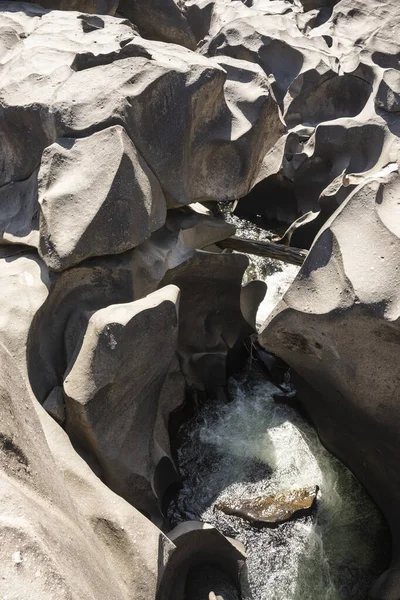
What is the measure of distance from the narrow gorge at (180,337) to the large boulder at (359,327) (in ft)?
0.04

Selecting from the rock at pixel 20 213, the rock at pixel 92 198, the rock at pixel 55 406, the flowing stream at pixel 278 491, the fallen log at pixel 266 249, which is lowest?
the flowing stream at pixel 278 491

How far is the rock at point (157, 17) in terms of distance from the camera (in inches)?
275

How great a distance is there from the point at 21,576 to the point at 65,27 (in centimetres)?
415

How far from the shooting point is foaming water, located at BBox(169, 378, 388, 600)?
11.7ft

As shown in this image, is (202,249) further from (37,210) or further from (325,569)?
(325,569)

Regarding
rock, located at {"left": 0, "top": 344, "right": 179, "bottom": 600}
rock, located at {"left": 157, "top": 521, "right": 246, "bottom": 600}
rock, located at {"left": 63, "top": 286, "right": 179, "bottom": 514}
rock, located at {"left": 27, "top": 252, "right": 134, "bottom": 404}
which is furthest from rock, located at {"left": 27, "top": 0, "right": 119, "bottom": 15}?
rock, located at {"left": 157, "top": 521, "right": 246, "bottom": 600}

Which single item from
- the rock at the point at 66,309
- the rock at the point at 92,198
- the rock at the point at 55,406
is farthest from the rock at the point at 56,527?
the rock at the point at 92,198

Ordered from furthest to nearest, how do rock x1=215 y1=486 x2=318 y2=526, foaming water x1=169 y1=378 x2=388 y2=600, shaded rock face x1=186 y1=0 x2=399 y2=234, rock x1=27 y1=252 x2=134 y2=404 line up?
shaded rock face x1=186 y1=0 x2=399 y2=234 → rock x1=215 y1=486 x2=318 y2=526 → foaming water x1=169 y1=378 x2=388 y2=600 → rock x1=27 y1=252 x2=134 y2=404

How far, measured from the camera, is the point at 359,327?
311cm

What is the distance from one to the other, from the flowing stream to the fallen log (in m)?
1.05

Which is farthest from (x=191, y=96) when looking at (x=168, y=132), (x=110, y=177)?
(x=110, y=177)

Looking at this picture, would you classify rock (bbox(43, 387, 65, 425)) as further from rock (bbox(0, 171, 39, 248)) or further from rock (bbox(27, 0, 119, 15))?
rock (bbox(27, 0, 119, 15))

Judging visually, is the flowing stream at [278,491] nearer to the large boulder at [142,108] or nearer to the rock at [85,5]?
the large boulder at [142,108]

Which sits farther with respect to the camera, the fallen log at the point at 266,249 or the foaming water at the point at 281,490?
the fallen log at the point at 266,249
